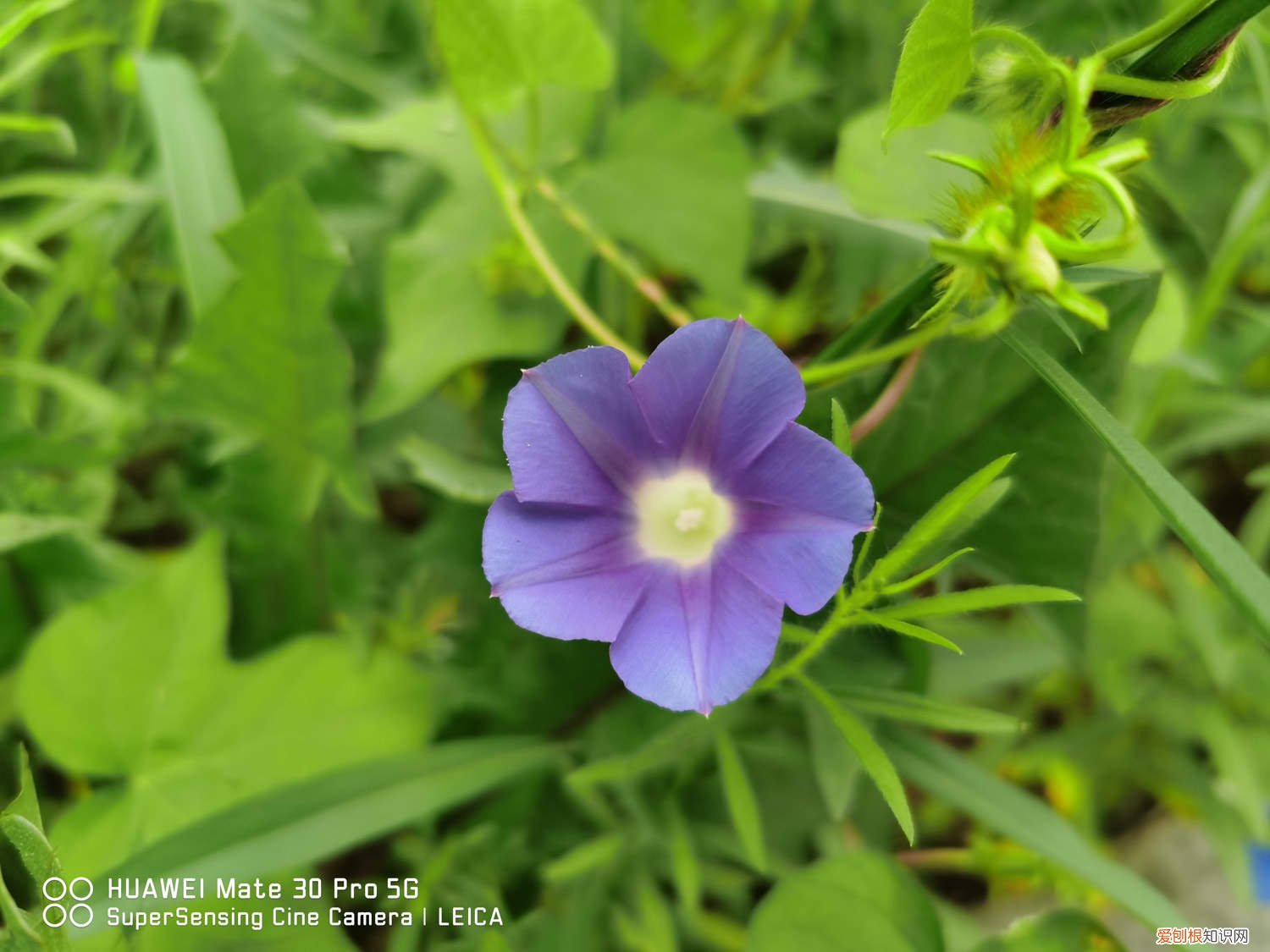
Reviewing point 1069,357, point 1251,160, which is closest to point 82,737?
point 1069,357

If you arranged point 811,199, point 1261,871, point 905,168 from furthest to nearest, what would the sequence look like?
point 1261,871, point 811,199, point 905,168

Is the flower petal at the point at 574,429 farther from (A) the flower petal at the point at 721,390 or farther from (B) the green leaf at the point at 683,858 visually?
(B) the green leaf at the point at 683,858

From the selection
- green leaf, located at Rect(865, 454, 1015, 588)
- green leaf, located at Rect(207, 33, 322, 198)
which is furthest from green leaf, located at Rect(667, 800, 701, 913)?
green leaf, located at Rect(207, 33, 322, 198)

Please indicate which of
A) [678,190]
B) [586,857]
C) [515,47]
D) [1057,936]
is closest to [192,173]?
[515,47]

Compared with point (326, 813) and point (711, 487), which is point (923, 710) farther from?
point (326, 813)

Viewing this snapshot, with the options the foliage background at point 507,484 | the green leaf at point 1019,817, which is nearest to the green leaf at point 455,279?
the foliage background at point 507,484

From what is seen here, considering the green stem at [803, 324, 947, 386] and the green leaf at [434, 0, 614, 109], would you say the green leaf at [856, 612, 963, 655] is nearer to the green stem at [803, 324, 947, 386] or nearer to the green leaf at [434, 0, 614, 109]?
the green stem at [803, 324, 947, 386]
